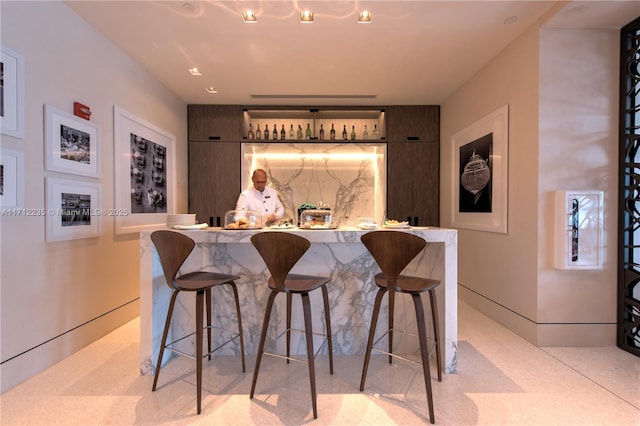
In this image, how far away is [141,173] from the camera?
3.52m

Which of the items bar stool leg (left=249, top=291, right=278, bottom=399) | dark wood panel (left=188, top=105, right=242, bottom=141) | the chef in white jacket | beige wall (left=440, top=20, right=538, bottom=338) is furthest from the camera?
dark wood panel (left=188, top=105, right=242, bottom=141)

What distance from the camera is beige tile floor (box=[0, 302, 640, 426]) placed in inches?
68.1

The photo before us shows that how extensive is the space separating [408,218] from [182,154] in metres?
3.67

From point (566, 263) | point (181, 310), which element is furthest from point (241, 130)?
point (566, 263)

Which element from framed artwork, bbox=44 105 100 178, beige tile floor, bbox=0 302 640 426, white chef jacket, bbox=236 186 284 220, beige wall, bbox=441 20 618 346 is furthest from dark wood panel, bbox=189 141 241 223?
beige wall, bbox=441 20 618 346

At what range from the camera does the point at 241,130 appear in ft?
15.7

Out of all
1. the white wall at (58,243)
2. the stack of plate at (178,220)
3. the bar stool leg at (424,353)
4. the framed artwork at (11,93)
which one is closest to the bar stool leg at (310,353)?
the bar stool leg at (424,353)

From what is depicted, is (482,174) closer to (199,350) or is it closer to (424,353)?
(424,353)

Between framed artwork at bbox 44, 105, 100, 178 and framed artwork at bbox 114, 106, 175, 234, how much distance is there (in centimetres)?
30

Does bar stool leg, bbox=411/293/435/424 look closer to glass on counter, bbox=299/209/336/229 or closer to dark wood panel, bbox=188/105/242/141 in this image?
glass on counter, bbox=299/209/336/229

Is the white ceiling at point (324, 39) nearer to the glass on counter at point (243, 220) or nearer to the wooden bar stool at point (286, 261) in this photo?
the glass on counter at point (243, 220)

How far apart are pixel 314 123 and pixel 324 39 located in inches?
75.2

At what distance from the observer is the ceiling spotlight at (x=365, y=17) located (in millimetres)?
2543

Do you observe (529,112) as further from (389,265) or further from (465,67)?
(389,265)
